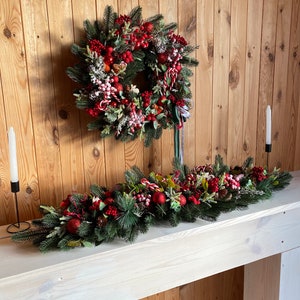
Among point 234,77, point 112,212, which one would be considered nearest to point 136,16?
point 234,77

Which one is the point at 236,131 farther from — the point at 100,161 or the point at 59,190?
the point at 59,190

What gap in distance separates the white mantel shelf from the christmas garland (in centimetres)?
3

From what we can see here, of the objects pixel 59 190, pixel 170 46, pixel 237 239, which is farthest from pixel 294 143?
pixel 59 190

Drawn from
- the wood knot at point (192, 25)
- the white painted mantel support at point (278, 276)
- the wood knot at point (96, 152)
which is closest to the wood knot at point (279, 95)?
the wood knot at point (192, 25)

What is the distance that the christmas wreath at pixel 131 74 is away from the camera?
1.06 metres

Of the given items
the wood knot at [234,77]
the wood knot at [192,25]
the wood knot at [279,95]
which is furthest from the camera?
the wood knot at [279,95]

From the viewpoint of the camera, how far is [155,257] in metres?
1.01

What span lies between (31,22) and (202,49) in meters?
0.67

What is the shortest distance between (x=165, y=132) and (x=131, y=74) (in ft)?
1.14

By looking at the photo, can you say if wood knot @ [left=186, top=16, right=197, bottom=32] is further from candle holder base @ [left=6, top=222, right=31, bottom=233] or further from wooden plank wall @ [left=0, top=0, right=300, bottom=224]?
candle holder base @ [left=6, top=222, right=31, bottom=233]

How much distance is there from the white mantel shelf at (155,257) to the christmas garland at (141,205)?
0.09 ft

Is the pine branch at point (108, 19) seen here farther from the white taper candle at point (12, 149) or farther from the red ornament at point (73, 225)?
the red ornament at point (73, 225)

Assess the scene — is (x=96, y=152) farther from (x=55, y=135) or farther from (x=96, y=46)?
(x=96, y=46)

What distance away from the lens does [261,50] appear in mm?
1503
